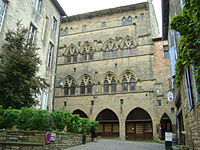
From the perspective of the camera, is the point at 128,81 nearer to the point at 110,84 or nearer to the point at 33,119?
the point at 110,84

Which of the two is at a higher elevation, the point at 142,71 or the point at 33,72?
the point at 142,71

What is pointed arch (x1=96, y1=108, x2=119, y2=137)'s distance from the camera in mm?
19334

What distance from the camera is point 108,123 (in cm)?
1981

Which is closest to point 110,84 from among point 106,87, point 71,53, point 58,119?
point 106,87

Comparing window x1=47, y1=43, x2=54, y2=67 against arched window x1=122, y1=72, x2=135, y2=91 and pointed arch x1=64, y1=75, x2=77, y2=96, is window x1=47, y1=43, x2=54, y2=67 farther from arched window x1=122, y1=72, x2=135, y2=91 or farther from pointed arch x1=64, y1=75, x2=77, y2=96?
arched window x1=122, y1=72, x2=135, y2=91

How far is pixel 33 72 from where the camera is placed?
37.3ft

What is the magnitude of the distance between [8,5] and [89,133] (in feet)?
31.9

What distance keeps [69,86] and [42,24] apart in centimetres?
898

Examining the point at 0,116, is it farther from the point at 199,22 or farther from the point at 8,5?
the point at 199,22

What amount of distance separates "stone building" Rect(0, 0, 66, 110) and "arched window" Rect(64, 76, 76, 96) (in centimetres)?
625

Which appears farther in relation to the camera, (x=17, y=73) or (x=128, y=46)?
(x=128, y=46)

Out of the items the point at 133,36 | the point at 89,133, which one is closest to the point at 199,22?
the point at 89,133

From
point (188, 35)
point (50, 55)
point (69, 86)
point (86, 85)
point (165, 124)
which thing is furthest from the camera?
point (69, 86)

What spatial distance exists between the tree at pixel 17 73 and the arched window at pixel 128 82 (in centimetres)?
1054
